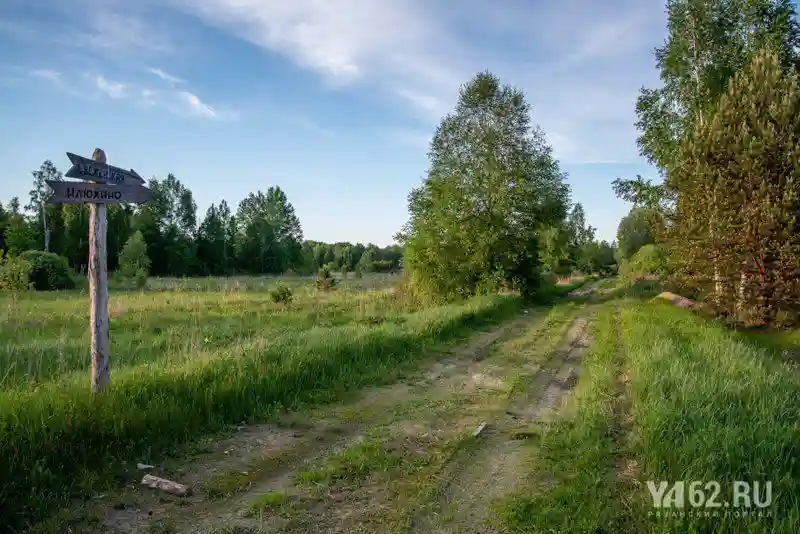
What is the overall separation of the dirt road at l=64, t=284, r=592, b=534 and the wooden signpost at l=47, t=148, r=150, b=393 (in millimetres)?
1960

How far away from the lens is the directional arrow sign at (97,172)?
5668mm

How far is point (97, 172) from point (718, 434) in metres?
7.92

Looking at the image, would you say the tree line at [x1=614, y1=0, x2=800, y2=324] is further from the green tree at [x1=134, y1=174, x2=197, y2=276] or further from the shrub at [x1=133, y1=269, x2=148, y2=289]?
the green tree at [x1=134, y1=174, x2=197, y2=276]

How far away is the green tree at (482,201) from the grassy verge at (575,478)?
16914 mm

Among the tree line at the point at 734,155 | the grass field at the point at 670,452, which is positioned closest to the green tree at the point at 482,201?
the tree line at the point at 734,155

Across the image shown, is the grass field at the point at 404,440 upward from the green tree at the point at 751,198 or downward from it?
downward

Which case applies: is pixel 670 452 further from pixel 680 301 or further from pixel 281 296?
pixel 281 296

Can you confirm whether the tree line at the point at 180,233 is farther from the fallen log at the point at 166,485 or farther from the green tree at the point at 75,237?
the fallen log at the point at 166,485

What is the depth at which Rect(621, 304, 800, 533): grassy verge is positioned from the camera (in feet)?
11.8

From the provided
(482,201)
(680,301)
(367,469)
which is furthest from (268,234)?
(367,469)

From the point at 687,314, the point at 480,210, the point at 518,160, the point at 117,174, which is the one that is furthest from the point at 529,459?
the point at 518,160

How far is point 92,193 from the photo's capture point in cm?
586

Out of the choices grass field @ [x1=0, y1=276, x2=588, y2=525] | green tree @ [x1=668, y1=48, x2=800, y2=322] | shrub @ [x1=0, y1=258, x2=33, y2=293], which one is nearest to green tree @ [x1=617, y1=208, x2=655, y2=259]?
green tree @ [x1=668, y1=48, x2=800, y2=322]

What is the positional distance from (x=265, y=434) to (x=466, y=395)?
343 centimetres
